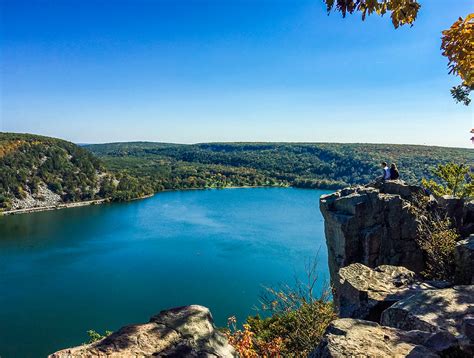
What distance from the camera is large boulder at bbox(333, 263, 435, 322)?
18.3 feet

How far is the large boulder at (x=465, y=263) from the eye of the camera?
224 inches

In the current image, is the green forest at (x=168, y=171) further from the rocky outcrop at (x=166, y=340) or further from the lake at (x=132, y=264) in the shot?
the rocky outcrop at (x=166, y=340)

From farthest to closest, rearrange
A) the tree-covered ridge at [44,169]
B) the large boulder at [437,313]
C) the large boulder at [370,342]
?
the tree-covered ridge at [44,169], the large boulder at [437,313], the large boulder at [370,342]

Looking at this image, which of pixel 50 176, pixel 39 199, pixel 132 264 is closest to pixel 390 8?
Answer: pixel 132 264

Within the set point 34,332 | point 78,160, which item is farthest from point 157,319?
point 78,160

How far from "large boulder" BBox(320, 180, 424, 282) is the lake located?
13.9 feet

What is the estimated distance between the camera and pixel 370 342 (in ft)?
10.5

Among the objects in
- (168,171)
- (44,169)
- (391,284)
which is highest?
(391,284)

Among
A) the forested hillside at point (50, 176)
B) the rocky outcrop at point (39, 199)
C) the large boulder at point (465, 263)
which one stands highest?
the large boulder at point (465, 263)

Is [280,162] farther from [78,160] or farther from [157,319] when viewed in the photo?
[157,319]

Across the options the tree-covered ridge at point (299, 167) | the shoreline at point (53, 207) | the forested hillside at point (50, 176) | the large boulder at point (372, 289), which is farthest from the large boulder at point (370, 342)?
the forested hillside at point (50, 176)

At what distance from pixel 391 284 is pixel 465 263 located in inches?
48.3

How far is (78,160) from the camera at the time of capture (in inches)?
3652

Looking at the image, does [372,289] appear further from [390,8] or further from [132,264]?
[132,264]
